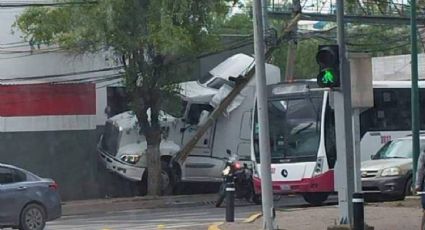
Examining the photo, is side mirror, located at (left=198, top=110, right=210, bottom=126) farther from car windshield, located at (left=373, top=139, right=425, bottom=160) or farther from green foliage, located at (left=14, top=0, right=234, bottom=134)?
car windshield, located at (left=373, top=139, right=425, bottom=160)

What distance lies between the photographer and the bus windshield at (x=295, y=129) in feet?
80.4

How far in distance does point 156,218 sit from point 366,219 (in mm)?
7530

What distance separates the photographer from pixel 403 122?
2862 centimetres

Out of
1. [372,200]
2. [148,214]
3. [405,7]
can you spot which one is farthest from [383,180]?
[405,7]

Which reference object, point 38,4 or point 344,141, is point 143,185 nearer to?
point 38,4

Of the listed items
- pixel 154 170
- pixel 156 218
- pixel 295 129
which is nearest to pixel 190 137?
pixel 154 170

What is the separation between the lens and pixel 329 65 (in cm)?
1523

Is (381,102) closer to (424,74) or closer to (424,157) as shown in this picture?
(424,157)

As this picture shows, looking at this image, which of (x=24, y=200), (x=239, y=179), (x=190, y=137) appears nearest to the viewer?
(x=24, y=200)

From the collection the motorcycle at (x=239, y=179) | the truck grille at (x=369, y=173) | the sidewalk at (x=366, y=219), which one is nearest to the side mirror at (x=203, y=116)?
the motorcycle at (x=239, y=179)

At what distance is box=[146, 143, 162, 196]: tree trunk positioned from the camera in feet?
105

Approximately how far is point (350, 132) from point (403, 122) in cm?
1328

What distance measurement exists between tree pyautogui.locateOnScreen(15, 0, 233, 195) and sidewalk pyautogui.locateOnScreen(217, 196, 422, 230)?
10.3m

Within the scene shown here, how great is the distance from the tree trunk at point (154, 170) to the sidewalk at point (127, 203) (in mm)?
476
